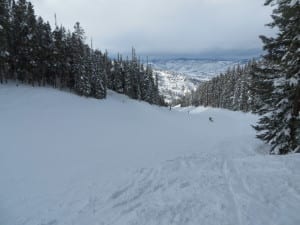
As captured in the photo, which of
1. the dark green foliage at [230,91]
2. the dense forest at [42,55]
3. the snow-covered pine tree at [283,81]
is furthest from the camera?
the dark green foliage at [230,91]

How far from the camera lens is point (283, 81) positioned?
1223cm

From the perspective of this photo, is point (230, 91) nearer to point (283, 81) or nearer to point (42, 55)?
point (42, 55)

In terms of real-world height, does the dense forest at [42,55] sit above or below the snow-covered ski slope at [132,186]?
above

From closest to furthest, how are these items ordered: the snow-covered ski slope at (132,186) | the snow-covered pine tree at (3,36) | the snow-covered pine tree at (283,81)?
the snow-covered ski slope at (132,186), the snow-covered pine tree at (283,81), the snow-covered pine tree at (3,36)

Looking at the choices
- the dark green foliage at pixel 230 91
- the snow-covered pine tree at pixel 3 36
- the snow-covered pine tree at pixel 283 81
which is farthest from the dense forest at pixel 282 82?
the dark green foliage at pixel 230 91

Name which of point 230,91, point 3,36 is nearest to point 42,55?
point 3,36

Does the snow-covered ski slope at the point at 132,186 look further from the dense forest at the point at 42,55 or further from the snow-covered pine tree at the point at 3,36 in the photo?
the dense forest at the point at 42,55

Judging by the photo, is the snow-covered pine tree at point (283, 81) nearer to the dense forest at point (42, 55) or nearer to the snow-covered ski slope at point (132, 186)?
the snow-covered ski slope at point (132, 186)

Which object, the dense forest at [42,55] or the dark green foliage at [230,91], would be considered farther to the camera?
the dark green foliage at [230,91]

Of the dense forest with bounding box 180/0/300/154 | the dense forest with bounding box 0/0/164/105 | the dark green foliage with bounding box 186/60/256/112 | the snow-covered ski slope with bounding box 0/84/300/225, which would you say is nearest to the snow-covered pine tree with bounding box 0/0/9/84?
the dense forest with bounding box 0/0/164/105

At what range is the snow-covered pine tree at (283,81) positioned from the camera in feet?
38.1

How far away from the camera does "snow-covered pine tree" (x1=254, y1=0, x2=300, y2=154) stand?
11609 mm

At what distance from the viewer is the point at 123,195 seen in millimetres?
8664

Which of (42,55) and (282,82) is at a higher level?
(42,55)
